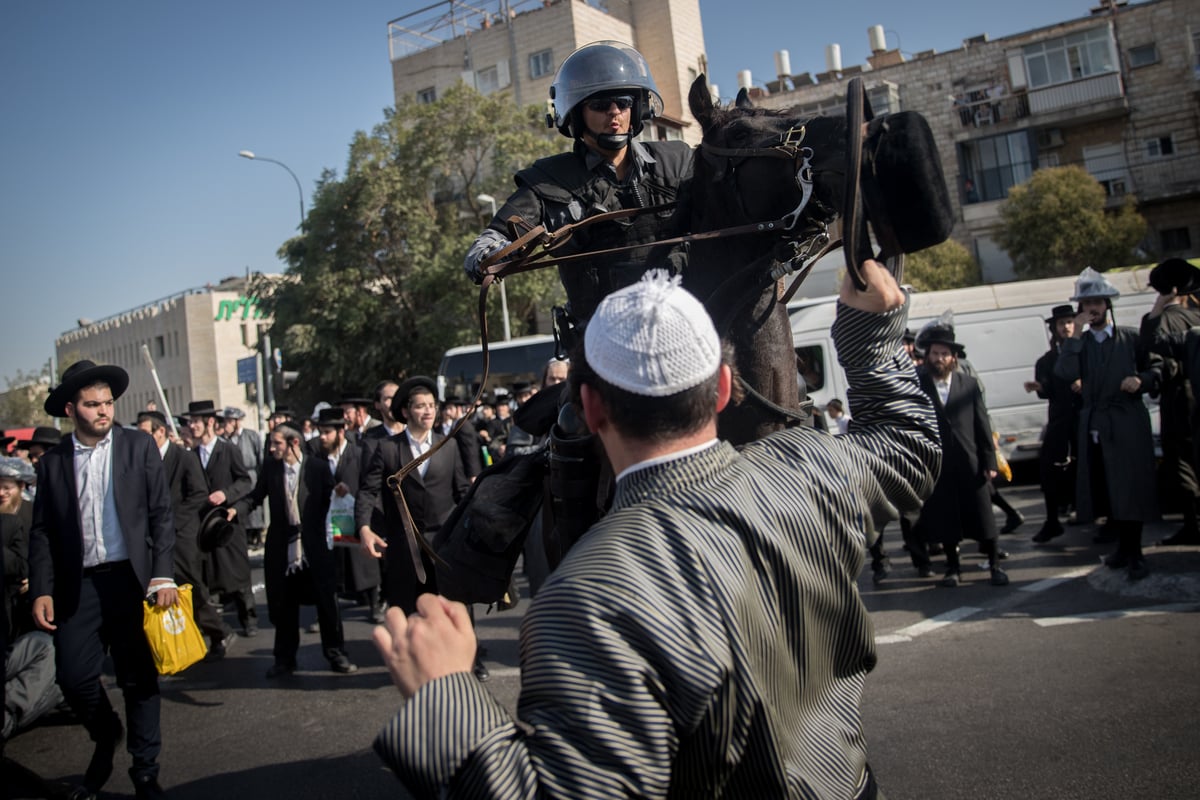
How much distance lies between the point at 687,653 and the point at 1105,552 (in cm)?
824

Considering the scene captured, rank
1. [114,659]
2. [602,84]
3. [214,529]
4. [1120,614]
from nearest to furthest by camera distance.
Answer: [602,84] < [114,659] < [1120,614] < [214,529]

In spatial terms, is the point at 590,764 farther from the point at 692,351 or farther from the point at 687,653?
the point at 692,351

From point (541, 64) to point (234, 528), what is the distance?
35.1 meters

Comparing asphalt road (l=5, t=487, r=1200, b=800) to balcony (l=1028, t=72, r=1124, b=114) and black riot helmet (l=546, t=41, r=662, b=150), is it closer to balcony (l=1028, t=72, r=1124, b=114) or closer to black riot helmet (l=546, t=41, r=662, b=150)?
black riot helmet (l=546, t=41, r=662, b=150)

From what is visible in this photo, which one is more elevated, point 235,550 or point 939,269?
point 939,269

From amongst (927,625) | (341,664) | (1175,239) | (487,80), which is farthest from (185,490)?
(487,80)

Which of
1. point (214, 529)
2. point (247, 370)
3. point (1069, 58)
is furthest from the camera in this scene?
point (1069, 58)

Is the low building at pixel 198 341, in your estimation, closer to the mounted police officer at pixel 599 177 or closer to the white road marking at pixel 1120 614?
the white road marking at pixel 1120 614

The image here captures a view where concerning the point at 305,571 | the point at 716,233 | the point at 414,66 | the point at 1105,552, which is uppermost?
the point at 414,66

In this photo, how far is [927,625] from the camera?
6637 millimetres

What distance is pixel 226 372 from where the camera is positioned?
57.8 meters

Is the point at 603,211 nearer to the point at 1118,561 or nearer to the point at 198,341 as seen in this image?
the point at 1118,561

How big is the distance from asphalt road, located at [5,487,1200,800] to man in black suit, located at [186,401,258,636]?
27.0 inches

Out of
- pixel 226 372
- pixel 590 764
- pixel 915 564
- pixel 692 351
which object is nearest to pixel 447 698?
pixel 590 764
